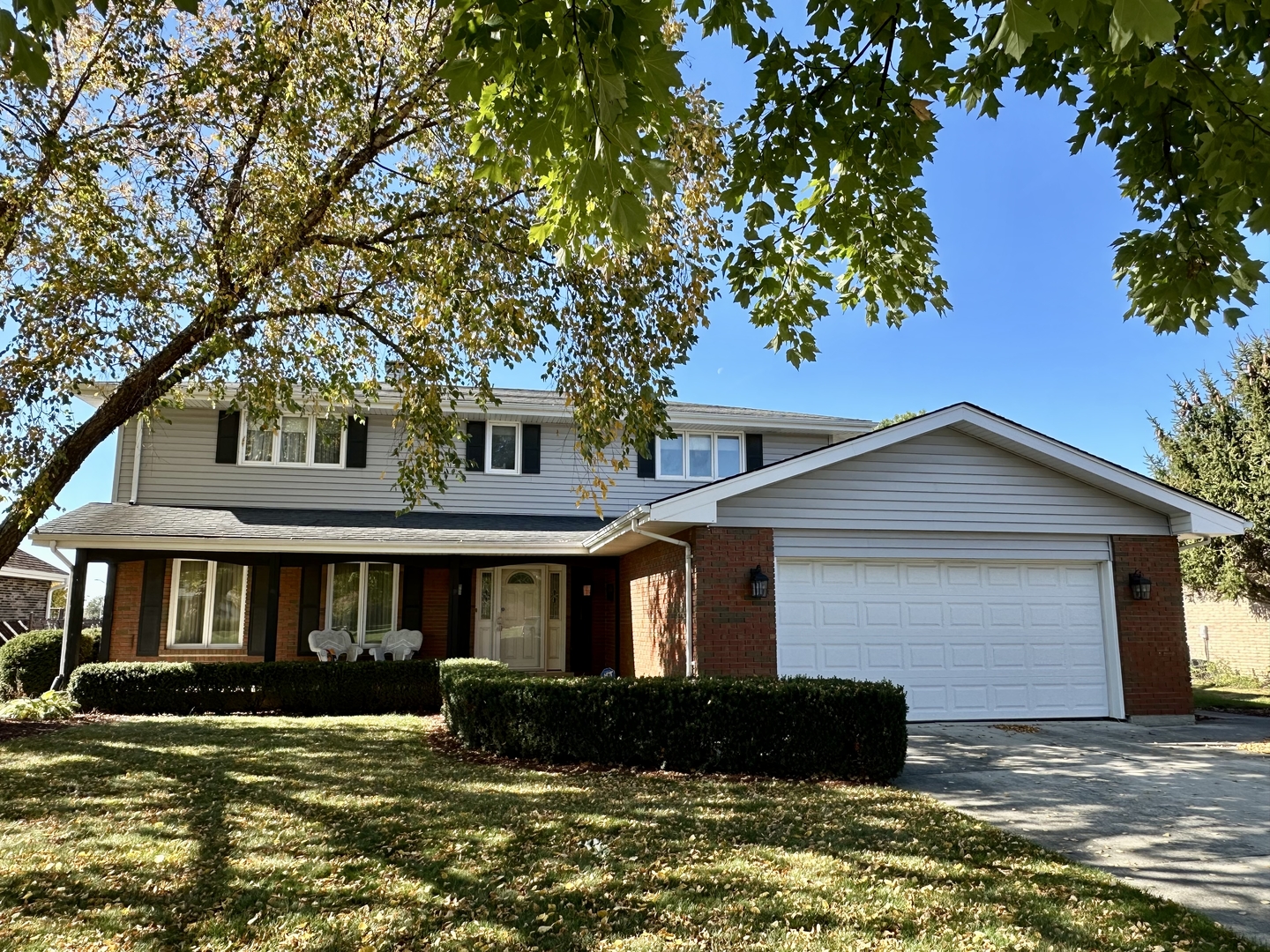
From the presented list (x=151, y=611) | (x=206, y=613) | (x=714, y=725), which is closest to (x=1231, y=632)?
(x=714, y=725)

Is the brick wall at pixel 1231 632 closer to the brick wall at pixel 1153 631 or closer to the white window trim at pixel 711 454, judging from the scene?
the brick wall at pixel 1153 631

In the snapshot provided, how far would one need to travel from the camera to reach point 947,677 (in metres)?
11.4

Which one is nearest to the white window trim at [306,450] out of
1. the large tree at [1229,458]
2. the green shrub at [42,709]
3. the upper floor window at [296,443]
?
the upper floor window at [296,443]

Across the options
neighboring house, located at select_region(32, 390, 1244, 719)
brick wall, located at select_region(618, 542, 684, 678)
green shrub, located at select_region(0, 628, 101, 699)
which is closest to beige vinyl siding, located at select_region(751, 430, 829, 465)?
neighboring house, located at select_region(32, 390, 1244, 719)

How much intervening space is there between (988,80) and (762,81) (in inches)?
52.4

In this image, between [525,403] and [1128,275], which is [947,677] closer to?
[1128,275]

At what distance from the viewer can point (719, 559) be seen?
10.9m

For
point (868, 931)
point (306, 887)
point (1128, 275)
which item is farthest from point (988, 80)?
point (306, 887)

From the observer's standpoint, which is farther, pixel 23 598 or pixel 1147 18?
pixel 23 598

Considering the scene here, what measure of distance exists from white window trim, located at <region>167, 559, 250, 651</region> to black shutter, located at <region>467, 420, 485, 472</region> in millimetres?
4811

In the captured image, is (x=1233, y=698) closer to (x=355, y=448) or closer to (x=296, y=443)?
(x=355, y=448)

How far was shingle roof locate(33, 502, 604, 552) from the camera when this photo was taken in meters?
13.3

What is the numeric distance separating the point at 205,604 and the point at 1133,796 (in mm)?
15063

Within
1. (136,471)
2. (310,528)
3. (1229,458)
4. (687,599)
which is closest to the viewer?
(687,599)
